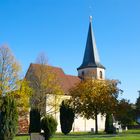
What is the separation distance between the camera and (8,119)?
28.3 meters

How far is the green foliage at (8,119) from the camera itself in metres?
27.8

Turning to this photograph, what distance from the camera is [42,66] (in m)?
59.4

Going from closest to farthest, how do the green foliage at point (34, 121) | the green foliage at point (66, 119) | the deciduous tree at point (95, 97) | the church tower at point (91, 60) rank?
the green foliage at point (66, 119), the green foliage at point (34, 121), the deciduous tree at point (95, 97), the church tower at point (91, 60)

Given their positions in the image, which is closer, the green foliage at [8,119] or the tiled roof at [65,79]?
the green foliage at [8,119]

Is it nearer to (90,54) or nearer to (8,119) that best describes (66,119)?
(8,119)

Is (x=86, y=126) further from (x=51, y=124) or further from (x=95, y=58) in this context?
(x=51, y=124)

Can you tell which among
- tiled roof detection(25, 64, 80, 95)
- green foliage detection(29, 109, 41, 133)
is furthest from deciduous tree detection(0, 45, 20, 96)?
tiled roof detection(25, 64, 80, 95)

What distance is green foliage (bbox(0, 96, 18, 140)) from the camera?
27.8 metres

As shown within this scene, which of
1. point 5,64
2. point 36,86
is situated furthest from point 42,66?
point 5,64

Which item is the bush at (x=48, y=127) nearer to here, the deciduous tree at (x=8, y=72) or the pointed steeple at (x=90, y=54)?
the deciduous tree at (x=8, y=72)

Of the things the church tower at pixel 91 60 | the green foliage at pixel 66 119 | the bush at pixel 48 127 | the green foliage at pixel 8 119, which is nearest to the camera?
the green foliage at pixel 8 119

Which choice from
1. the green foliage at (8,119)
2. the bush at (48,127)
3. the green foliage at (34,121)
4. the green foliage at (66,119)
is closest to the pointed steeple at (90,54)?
the green foliage at (34,121)

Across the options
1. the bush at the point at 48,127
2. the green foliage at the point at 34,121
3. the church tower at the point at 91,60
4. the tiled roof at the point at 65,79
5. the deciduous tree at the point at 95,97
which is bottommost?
the bush at the point at 48,127

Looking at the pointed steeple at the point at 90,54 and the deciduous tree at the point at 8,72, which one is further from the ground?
the pointed steeple at the point at 90,54
